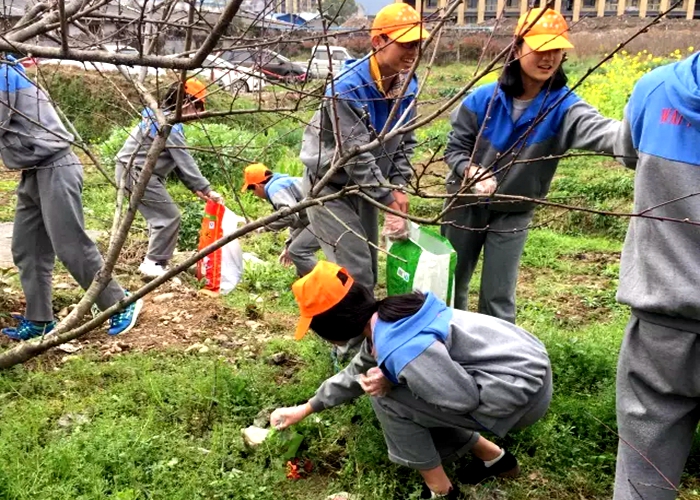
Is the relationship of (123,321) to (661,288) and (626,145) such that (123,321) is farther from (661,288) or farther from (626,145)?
(661,288)

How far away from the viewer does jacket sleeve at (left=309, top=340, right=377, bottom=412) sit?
2.74m

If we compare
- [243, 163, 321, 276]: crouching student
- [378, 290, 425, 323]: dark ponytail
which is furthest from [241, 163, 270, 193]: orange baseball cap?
[378, 290, 425, 323]: dark ponytail

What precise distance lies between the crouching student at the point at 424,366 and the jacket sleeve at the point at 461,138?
0.96 m

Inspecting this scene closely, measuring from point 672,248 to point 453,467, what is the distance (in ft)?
4.97

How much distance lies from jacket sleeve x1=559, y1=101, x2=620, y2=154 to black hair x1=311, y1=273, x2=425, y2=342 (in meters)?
1.01

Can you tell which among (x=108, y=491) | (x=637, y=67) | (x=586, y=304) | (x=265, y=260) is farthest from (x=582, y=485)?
(x=637, y=67)

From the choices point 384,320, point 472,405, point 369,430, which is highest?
point 384,320

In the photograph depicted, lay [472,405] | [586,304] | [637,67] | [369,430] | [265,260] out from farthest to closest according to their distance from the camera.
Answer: [637,67] < [265,260] < [586,304] < [369,430] < [472,405]

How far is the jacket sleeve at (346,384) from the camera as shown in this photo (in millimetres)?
2744

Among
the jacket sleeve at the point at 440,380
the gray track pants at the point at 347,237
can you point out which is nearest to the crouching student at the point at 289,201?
the gray track pants at the point at 347,237

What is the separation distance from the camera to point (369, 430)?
123 inches

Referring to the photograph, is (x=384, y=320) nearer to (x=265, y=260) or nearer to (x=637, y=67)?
(x=265, y=260)

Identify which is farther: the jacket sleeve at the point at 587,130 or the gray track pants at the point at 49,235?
the gray track pants at the point at 49,235

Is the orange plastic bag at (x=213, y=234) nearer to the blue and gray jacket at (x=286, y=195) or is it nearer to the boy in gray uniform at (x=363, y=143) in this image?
the blue and gray jacket at (x=286, y=195)
